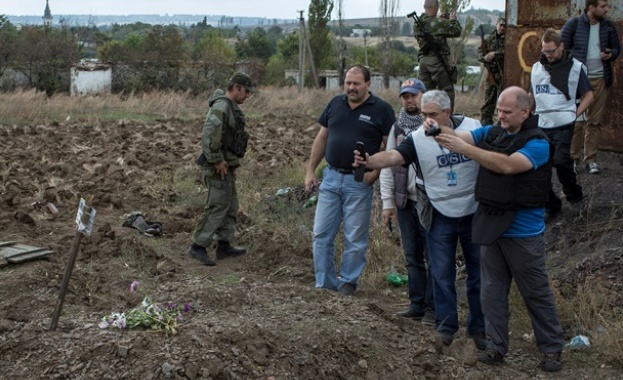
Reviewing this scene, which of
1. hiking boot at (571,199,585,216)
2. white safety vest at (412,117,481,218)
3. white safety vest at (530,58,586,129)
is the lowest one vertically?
hiking boot at (571,199,585,216)

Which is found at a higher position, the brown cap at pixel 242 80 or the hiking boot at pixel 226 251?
the brown cap at pixel 242 80

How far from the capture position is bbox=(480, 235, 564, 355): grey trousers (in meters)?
5.83

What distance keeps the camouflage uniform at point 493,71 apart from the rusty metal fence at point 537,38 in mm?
839

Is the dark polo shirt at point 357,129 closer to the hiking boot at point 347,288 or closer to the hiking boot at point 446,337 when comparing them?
the hiking boot at point 347,288

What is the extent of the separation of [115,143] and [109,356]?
36.3ft

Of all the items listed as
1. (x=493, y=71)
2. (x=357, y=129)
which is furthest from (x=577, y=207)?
(x=493, y=71)

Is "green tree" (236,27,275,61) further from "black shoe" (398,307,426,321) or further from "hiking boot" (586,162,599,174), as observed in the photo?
"black shoe" (398,307,426,321)

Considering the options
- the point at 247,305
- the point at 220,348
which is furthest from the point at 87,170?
the point at 220,348

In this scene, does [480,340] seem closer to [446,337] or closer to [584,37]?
[446,337]

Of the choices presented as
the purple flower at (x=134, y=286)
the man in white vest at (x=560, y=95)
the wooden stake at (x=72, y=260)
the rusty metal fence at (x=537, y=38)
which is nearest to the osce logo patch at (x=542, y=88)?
the man in white vest at (x=560, y=95)

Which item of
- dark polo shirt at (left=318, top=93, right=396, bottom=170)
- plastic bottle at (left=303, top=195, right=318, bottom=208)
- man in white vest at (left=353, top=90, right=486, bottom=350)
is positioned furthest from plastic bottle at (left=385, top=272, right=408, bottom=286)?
plastic bottle at (left=303, top=195, right=318, bottom=208)

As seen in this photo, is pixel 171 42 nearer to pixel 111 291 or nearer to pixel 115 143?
pixel 115 143

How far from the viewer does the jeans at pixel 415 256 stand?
6934 mm

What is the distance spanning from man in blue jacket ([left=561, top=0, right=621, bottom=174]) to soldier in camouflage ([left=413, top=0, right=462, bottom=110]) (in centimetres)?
188
